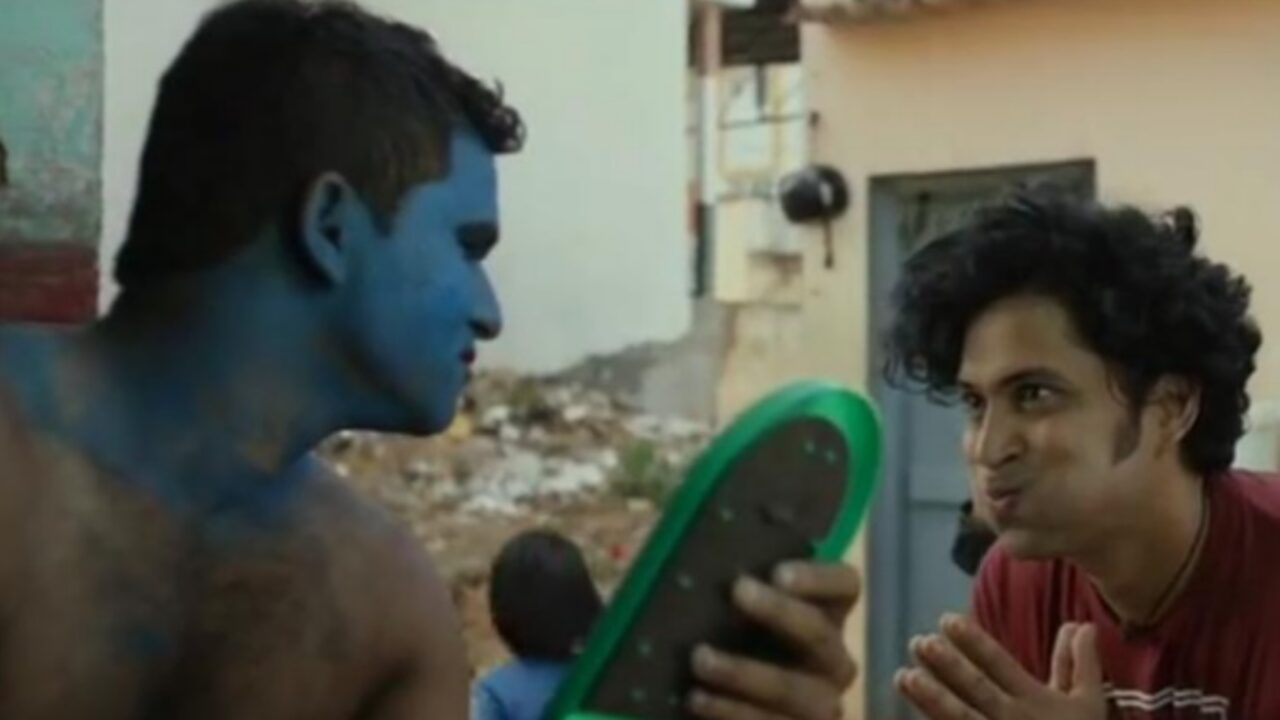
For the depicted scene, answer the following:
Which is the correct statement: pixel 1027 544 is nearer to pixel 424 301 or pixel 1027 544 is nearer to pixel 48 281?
pixel 424 301

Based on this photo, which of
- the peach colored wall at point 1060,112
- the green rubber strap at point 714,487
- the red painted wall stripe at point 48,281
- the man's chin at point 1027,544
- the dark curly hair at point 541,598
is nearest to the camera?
the green rubber strap at point 714,487

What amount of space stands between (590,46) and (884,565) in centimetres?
489

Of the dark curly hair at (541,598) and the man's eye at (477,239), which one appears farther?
the dark curly hair at (541,598)

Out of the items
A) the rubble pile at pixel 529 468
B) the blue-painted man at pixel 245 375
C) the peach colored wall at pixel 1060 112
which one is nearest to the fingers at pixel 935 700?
the blue-painted man at pixel 245 375

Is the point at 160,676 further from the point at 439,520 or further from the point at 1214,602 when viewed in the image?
the point at 439,520

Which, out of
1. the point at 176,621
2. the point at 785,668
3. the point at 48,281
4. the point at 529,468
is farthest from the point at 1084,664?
the point at 529,468

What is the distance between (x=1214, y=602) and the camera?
2.73 m

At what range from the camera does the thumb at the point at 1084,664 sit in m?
2.52

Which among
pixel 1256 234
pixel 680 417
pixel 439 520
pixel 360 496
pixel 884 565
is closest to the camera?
pixel 360 496

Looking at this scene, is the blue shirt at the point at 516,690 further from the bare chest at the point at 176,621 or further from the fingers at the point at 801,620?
the fingers at the point at 801,620

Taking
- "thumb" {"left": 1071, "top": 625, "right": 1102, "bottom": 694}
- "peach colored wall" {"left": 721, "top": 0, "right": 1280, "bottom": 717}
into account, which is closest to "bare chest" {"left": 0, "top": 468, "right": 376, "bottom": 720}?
"thumb" {"left": 1071, "top": 625, "right": 1102, "bottom": 694}

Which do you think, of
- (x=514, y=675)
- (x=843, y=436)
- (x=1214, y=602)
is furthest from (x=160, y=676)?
(x=514, y=675)

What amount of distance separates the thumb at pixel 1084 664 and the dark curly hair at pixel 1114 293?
315mm

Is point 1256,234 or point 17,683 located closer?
point 17,683
